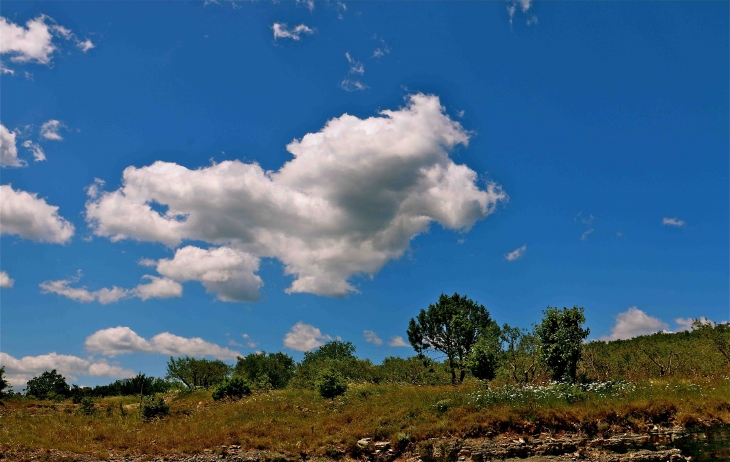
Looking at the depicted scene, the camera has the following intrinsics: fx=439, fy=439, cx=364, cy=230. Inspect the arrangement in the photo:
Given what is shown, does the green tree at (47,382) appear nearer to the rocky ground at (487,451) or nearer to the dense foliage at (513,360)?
the dense foliage at (513,360)

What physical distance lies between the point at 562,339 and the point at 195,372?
281 feet

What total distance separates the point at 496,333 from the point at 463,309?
4606 mm

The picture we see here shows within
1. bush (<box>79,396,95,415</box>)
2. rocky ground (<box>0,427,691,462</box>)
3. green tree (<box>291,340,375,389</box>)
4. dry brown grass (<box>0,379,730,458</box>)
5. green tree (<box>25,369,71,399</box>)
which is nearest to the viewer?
rocky ground (<box>0,427,691,462</box>)

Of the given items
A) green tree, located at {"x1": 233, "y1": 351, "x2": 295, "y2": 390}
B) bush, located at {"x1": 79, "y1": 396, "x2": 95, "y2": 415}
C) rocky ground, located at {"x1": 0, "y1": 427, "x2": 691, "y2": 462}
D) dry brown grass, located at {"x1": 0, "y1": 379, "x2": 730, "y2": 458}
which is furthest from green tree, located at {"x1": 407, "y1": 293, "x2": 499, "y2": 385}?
green tree, located at {"x1": 233, "y1": 351, "x2": 295, "y2": 390}

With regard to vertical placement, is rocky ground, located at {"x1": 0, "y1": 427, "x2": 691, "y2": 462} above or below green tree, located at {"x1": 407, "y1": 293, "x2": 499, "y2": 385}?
below

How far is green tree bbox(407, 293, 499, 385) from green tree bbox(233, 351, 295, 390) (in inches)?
2212

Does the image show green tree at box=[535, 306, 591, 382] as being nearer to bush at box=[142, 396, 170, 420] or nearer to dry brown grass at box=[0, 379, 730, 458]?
dry brown grass at box=[0, 379, 730, 458]

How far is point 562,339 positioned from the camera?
3241cm

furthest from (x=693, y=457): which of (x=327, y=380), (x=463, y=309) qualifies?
(x=463, y=309)

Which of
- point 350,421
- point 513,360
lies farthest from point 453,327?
point 350,421

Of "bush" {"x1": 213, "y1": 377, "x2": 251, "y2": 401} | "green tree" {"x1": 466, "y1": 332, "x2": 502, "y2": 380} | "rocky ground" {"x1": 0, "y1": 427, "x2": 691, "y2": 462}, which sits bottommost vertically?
"rocky ground" {"x1": 0, "y1": 427, "x2": 691, "y2": 462}

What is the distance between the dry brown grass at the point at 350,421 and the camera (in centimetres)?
2406

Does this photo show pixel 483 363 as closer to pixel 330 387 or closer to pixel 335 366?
pixel 330 387

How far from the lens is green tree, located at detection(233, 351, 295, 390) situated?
317 feet
